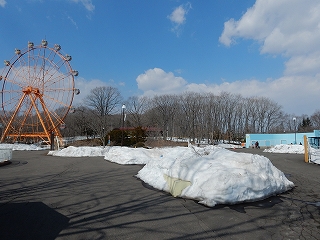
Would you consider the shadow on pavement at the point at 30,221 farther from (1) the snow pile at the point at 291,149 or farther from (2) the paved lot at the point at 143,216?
(1) the snow pile at the point at 291,149

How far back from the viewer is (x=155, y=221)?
15.8 ft

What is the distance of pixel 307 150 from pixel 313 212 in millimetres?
13803

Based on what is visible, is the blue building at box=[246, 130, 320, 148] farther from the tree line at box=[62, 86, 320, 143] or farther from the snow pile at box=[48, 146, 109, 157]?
the snow pile at box=[48, 146, 109, 157]

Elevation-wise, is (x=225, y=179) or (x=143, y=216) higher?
(x=225, y=179)

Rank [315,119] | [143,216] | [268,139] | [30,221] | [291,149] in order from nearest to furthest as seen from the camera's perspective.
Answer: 1. [30,221]
2. [143,216]
3. [291,149]
4. [268,139]
5. [315,119]

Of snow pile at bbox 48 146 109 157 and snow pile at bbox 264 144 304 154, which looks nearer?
snow pile at bbox 48 146 109 157

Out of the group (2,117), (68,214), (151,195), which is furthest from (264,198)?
(2,117)

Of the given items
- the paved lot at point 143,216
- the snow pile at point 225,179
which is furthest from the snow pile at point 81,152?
the snow pile at point 225,179

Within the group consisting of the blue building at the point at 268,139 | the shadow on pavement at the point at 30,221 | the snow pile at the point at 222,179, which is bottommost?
the shadow on pavement at the point at 30,221

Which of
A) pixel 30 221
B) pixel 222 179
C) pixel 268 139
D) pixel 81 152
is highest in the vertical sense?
pixel 268 139

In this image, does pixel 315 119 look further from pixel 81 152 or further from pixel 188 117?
pixel 81 152

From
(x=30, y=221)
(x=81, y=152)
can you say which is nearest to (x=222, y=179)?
(x=30, y=221)

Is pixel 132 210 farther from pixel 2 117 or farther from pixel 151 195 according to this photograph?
pixel 2 117

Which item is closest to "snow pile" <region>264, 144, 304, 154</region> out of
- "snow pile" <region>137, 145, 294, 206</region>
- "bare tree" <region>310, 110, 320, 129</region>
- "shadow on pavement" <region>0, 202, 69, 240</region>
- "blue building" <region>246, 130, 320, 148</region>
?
"blue building" <region>246, 130, 320, 148</region>
